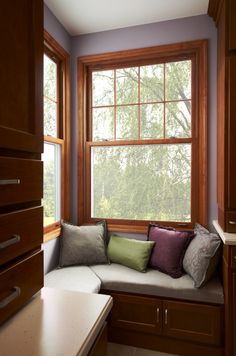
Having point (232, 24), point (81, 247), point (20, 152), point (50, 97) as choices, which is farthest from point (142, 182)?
point (20, 152)

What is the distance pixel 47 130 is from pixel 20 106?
5.50 feet

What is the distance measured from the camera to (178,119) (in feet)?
8.26

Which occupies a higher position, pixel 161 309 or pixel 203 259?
pixel 203 259

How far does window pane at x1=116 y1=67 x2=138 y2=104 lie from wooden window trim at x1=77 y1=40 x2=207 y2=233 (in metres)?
0.08

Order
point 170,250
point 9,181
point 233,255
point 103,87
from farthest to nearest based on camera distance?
point 103,87 < point 170,250 < point 233,255 < point 9,181

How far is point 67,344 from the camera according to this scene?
0.66 m

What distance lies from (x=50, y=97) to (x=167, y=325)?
89.0 inches

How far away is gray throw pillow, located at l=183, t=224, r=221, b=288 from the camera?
1.91m

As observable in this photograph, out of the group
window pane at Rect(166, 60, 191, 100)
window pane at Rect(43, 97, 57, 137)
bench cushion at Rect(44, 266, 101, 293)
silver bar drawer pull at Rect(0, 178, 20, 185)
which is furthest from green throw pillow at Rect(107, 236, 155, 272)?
silver bar drawer pull at Rect(0, 178, 20, 185)

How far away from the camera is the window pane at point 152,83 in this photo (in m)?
2.56

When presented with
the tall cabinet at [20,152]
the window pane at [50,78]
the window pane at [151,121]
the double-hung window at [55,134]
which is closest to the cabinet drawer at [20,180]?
the tall cabinet at [20,152]

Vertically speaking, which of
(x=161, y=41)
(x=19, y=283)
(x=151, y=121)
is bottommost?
(x=19, y=283)

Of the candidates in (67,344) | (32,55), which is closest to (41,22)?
(32,55)

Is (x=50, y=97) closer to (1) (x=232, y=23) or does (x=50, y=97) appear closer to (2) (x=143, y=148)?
(2) (x=143, y=148)
